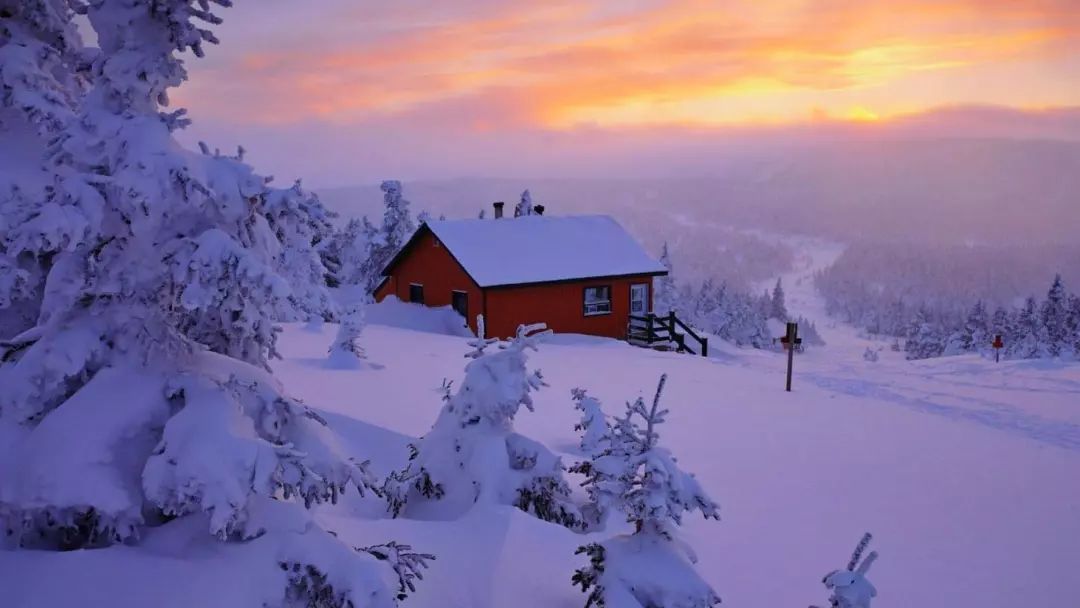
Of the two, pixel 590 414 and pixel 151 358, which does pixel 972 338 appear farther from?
pixel 151 358

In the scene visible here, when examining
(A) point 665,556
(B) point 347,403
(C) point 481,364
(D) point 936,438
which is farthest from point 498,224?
(A) point 665,556

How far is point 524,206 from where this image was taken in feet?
134

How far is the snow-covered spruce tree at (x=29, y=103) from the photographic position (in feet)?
24.0

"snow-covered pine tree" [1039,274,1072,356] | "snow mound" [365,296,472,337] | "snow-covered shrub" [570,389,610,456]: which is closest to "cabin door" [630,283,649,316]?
"snow mound" [365,296,472,337]

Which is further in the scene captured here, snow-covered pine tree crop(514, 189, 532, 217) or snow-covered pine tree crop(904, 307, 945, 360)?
snow-covered pine tree crop(904, 307, 945, 360)

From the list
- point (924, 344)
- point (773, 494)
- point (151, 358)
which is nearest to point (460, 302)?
point (773, 494)

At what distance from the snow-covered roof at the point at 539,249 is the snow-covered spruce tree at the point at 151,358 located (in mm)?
22172

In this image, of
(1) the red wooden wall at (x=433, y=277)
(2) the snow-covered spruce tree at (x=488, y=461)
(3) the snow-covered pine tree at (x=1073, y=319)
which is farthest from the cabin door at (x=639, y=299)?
(3) the snow-covered pine tree at (x=1073, y=319)

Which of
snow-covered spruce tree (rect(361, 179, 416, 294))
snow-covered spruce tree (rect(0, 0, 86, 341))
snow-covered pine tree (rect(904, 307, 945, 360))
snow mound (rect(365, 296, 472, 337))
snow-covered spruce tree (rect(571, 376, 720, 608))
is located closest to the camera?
snow-covered spruce tree (rect(571, 376, 720, 608))

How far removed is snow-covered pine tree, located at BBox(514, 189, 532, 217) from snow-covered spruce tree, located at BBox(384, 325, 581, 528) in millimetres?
29997

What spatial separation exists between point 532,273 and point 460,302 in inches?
135

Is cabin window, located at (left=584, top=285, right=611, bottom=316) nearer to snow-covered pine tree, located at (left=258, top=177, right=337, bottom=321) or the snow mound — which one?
the snow mound

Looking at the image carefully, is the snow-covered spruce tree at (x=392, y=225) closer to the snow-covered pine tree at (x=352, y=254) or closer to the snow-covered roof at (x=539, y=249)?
the snow-covered pine tree at (x=352, y=254)

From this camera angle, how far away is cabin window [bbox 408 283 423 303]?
32.2 meters
